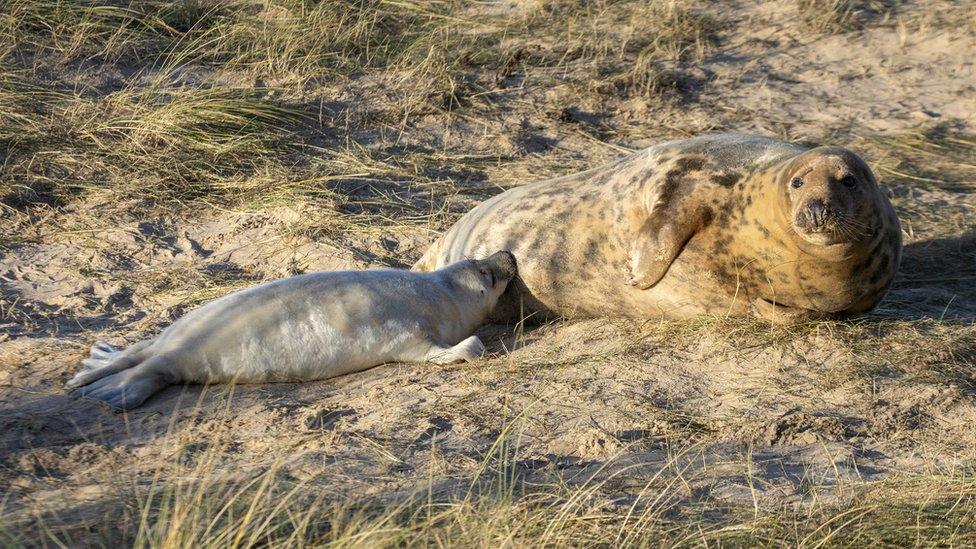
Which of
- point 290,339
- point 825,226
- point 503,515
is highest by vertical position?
point 825,226

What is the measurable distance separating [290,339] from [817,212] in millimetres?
2029

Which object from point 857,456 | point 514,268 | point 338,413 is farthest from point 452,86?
point 857,456

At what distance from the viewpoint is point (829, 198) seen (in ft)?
14.9

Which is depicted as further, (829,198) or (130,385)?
(829,198)

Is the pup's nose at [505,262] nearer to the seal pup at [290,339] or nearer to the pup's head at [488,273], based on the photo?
the pup's head at [488,273]

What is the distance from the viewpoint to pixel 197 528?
2.94 metres

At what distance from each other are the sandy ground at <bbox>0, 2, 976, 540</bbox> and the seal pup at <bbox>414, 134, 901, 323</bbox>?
5.5 inches

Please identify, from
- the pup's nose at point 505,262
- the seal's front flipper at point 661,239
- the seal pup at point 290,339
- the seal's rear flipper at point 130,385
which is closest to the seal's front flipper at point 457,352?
the seal pup at point 290,339

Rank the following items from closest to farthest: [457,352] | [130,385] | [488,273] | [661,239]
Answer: [130,385]
[457,352]
[661,239]
[488,273]

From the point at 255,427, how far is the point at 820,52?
602cm

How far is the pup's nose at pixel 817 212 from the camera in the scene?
14.7 feet

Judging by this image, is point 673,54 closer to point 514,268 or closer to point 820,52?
point 820,52

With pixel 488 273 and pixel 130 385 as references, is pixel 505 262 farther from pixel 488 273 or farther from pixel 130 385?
pixel 130 385

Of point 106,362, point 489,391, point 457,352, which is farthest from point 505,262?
point 106,362
